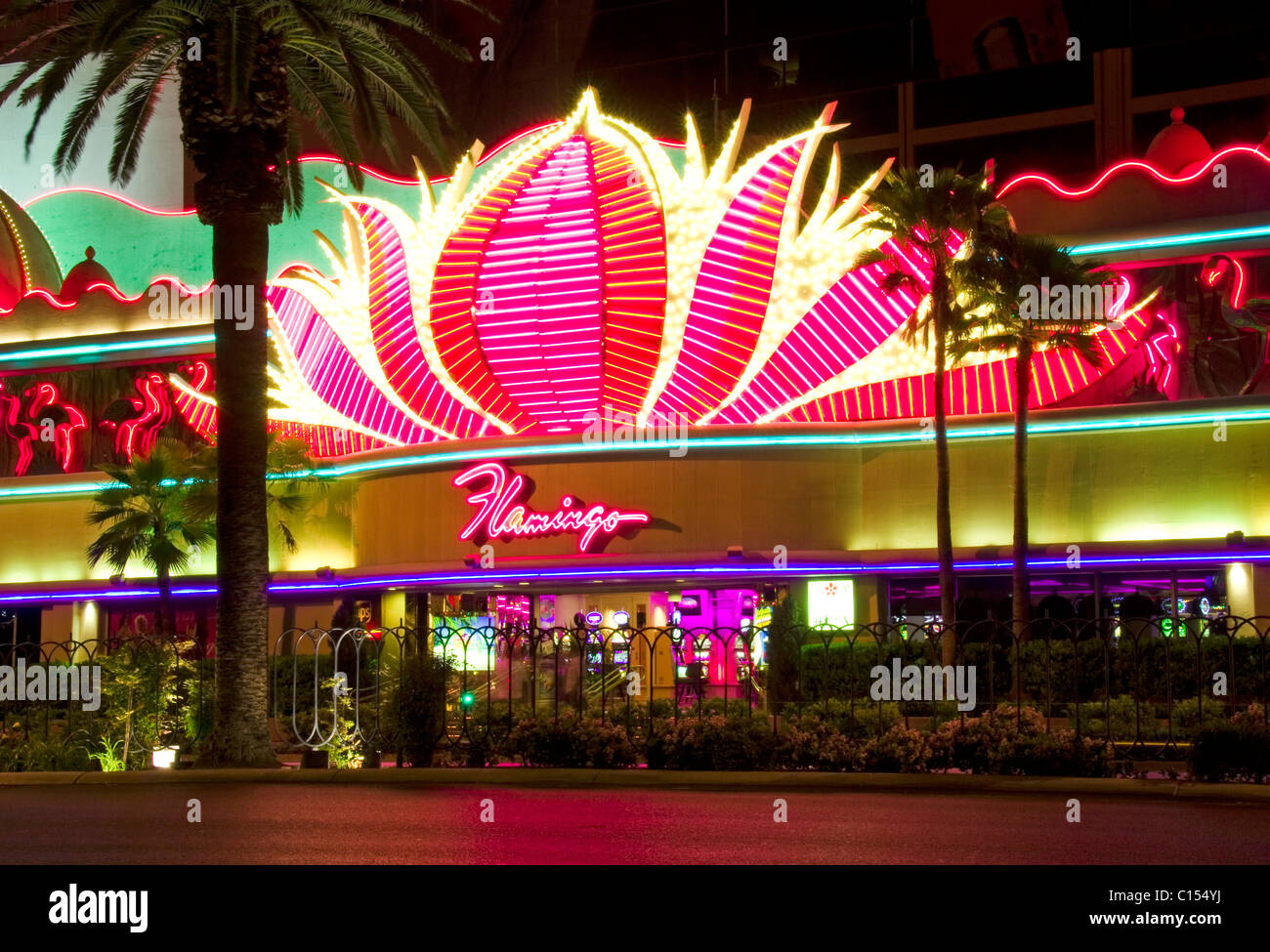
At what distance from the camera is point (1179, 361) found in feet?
106

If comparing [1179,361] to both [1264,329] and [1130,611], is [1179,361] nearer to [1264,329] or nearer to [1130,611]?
[1264,329]

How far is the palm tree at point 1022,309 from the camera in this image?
29516mm

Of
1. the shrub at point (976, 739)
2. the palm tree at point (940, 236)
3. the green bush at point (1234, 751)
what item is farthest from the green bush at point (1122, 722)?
the palm tree at point (940, 236)

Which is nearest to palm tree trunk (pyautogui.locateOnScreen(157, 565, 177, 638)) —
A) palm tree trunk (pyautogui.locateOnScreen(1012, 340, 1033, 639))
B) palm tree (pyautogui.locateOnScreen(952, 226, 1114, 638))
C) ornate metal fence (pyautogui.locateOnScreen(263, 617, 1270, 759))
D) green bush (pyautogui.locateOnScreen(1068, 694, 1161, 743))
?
ornate metal fence (pyautogui.locateOnScreen(263, 617, 1270, 759))

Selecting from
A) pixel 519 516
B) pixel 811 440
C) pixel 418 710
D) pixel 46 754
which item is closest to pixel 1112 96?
pixel 811 440

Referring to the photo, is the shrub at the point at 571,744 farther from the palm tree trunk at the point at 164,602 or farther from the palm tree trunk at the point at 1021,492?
the palm tree trunk at the point at 164,602

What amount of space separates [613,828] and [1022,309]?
712 inches

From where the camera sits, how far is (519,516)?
33.0 meters

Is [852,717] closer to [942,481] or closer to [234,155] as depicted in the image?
[234,155]

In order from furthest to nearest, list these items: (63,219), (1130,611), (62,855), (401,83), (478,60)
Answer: (478,60), (63,219), (1130,611), (401,83), (62,855)

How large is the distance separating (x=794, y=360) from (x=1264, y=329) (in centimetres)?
913

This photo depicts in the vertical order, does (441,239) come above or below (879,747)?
above

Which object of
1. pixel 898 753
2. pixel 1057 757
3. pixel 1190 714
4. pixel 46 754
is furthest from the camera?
pixel 46 754

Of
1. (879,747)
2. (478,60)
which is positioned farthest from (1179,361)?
(478,60)
